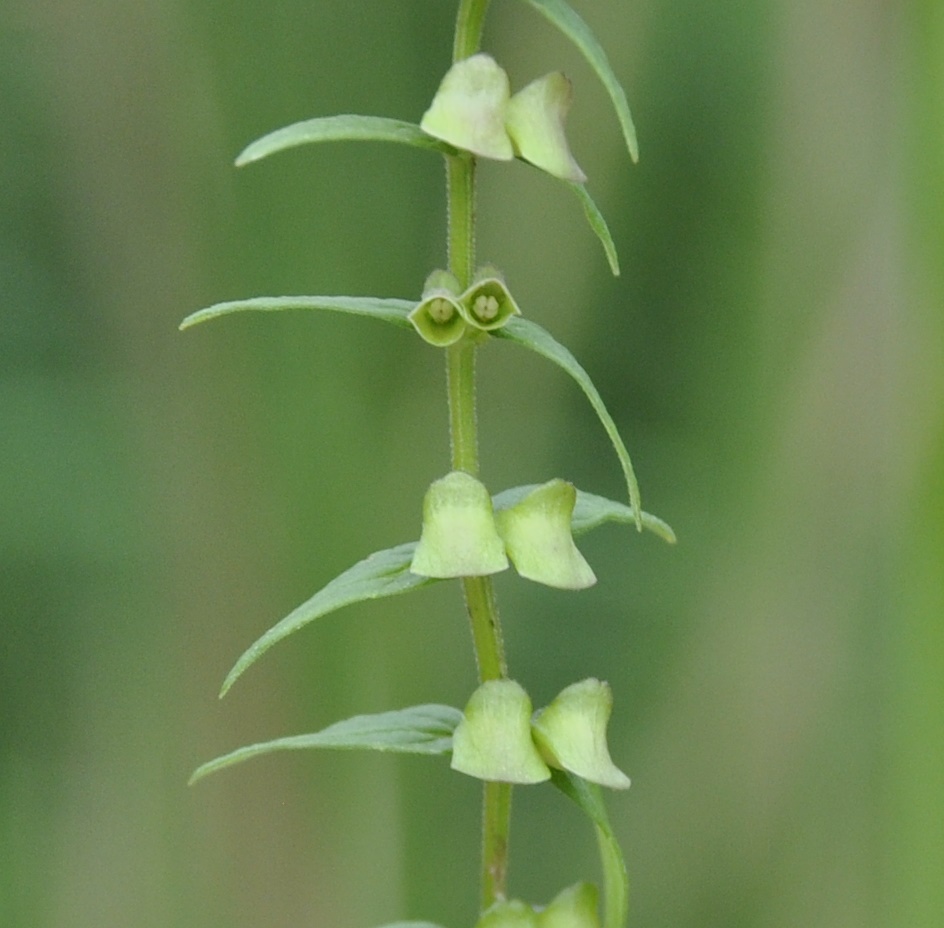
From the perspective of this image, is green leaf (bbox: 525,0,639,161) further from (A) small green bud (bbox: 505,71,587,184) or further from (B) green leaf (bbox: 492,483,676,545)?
(B) green leaf (bbox: 492,483,676,545)

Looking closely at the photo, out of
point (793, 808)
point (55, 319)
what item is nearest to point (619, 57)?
point (55, 319)

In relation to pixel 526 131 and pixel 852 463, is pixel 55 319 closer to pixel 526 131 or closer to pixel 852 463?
pixel 852 463

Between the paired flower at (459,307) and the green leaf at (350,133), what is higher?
the green leaf at (350,133)

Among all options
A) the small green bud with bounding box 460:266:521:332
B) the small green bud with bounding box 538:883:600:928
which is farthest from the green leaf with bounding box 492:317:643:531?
the small green bud with bounding box 538:883:600:928

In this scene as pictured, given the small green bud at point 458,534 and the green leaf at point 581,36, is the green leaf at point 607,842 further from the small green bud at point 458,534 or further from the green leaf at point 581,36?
the green leaf at point 581,36

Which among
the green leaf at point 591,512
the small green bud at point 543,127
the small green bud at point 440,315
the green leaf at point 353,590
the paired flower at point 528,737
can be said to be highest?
the small green bud at point 543,127

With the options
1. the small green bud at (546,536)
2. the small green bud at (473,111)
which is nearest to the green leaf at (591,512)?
the small green bud at (546,536)
